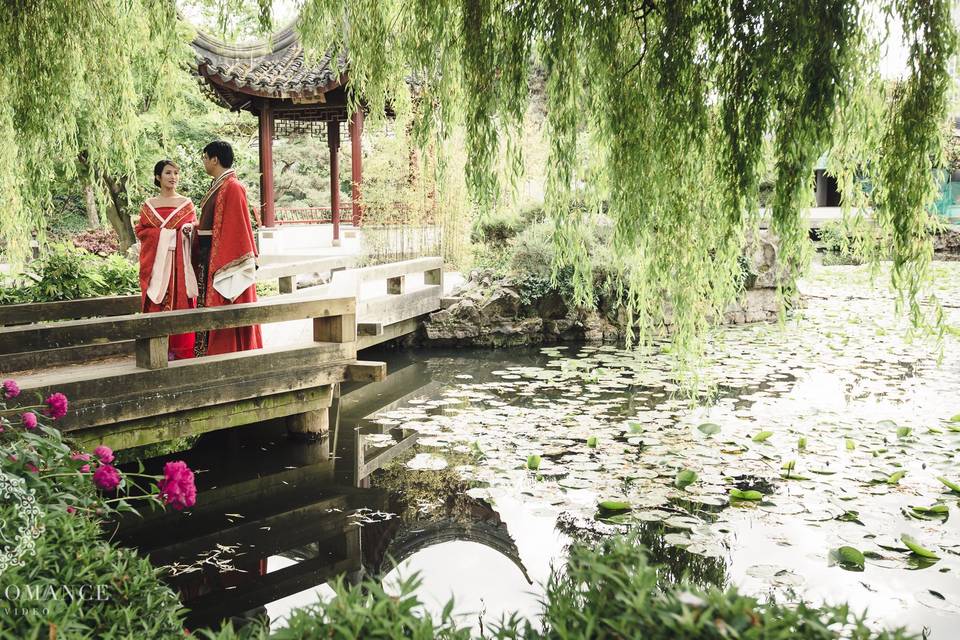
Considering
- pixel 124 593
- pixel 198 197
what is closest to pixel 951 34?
pixel 124 593

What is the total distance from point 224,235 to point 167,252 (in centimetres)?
40

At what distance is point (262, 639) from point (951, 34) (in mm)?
2234

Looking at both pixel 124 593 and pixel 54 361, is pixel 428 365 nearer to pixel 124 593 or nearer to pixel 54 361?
pixel 54 361

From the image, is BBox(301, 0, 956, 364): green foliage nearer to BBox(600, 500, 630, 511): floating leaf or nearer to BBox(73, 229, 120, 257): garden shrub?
BBox(600, 500, 630, 511): floating leaf

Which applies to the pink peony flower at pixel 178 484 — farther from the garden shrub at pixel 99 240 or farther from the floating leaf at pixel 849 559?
the garden shrub at pixel 99 240

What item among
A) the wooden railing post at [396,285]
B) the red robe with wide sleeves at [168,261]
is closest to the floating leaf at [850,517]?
the red robe with wide sleeves at [168,261]

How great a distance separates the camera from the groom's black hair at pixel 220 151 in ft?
13.6

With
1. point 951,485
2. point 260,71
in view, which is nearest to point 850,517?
point 951,485

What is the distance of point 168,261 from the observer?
14.5 ft

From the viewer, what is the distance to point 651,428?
4.84 meters

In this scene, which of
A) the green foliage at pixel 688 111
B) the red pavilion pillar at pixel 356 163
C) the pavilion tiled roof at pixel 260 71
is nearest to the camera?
the green foliage at pixel 688 111

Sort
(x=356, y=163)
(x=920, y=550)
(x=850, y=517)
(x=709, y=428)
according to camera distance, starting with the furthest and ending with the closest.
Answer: (x=356, y=163) → (x=709, y=428) → (x=850, y=517) → (x=920, y=550)

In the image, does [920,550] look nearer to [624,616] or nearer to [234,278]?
[624,616]

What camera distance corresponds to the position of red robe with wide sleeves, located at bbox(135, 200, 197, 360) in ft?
14.4
